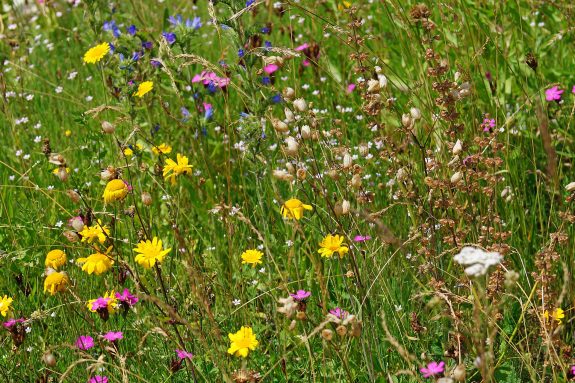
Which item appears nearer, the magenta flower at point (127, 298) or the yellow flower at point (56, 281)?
the yellow flower at point (56, 281)

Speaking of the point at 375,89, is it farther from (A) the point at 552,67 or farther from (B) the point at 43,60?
(B) the point at 43,60

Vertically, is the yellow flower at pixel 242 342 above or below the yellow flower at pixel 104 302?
below

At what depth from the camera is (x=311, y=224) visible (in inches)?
80.2

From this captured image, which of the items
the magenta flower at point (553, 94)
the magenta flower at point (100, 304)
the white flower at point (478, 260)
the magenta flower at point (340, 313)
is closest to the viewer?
the white flower at point (478, 260)

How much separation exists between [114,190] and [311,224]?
49 cm

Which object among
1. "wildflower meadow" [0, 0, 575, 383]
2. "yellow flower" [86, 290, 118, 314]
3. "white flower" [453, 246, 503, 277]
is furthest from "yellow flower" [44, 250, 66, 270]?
"white flower" [453, 246, 503, 277]

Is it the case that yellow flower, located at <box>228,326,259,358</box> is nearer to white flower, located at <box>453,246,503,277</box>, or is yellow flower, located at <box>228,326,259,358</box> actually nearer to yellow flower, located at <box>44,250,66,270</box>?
yellow flower, located at <box>44,250,66,270</box>

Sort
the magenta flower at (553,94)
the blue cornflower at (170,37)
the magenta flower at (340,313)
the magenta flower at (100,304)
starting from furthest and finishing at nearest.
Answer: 1. the blue cornflower at (170,37)
2. the magenta flower at (553,94)
3. the magenta flower at (100,304)
4. the magenta flower at (340,313)

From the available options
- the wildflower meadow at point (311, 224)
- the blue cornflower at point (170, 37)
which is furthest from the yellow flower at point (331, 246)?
the blue cornflower at point (170, 37)

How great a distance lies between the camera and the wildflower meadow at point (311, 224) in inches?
74.1

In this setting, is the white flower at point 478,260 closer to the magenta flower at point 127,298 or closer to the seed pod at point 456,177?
the seed pod at point 456,177

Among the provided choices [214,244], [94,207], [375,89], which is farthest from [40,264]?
[375,89]

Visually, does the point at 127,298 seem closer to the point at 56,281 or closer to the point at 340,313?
the point at 56,281

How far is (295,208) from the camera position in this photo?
195cm
